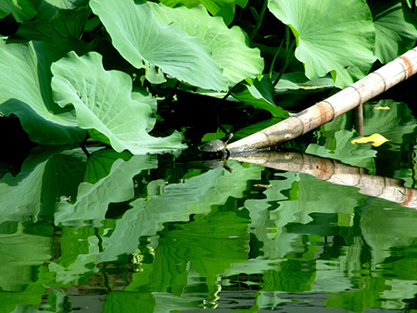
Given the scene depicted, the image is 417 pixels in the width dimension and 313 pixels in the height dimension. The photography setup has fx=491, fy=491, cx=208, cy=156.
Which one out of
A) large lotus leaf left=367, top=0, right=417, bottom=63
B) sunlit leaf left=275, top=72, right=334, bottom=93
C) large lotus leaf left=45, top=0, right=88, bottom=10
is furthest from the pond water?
large lotus leaf left=367, top=0, right=417, bottom=63

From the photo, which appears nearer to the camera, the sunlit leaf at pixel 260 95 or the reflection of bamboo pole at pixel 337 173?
the reflection of bamboo pole at pixel 337 173

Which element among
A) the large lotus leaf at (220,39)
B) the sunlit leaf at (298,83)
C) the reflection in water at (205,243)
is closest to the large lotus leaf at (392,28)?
the sunlit leaf at (298,83)

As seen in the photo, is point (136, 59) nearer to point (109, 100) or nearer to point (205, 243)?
point (109, 100)

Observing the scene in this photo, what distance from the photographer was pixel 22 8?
2496mm

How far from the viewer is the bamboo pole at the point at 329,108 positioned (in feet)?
7.29

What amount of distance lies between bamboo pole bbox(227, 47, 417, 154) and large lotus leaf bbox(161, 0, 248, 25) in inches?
34.6

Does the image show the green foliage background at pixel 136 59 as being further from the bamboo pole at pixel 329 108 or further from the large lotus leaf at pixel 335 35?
the bamboo pole at pixel 329 108

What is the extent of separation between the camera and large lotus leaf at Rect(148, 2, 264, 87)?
265cm

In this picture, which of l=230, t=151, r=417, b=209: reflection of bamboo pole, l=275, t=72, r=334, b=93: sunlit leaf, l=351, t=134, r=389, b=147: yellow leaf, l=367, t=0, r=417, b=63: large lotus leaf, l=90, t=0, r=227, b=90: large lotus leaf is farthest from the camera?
l=367, t=0, r=417, b=63: large lotus leaf

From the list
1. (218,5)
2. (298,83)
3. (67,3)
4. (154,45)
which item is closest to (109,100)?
(154,45)

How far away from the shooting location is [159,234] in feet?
4.01

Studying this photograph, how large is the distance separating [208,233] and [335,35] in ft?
6.41

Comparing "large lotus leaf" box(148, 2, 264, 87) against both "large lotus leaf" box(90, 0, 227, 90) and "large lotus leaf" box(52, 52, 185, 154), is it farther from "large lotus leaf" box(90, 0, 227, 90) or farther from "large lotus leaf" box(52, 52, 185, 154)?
"large lotus leaf" box(52, 52, 185, 154)

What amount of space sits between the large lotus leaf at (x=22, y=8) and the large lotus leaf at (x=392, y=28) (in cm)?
240
